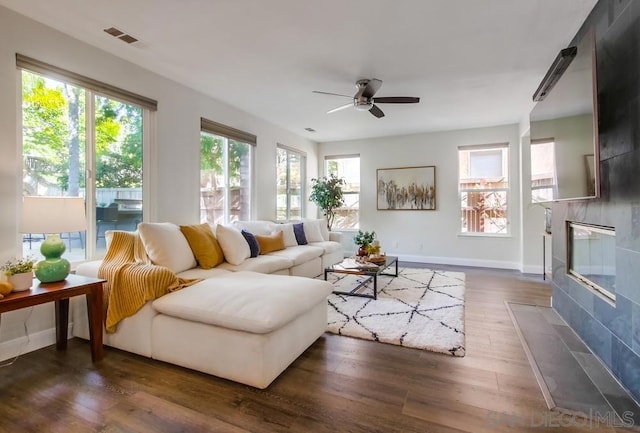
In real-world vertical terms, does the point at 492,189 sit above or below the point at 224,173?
below

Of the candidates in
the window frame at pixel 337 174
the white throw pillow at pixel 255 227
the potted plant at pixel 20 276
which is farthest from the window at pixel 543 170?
the potted plant at pixel 20 276

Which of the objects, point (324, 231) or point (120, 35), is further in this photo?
point (324, 231)

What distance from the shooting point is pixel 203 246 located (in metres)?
3.17

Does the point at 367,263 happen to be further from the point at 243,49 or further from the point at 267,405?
the point at 243,49

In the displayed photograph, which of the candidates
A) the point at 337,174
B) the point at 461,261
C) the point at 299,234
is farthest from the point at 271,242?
the point at 461,261

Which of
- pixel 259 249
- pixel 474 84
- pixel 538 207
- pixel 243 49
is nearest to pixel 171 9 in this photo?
pixel 243 49

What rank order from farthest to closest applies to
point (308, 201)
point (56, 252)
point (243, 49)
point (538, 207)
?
1. point (308, 201)
2. point (538, 207)
3. point (243, 49)
4. point (56, 252)

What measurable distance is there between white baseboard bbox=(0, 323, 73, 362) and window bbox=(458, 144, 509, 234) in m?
5.83

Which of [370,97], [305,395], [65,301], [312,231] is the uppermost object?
[370,97]

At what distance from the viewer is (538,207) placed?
5.05 m

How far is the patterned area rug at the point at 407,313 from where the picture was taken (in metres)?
2.53

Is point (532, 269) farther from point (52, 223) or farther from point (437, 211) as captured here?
point (52, 223)

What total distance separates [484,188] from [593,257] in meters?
3.44

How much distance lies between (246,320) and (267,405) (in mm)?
458
